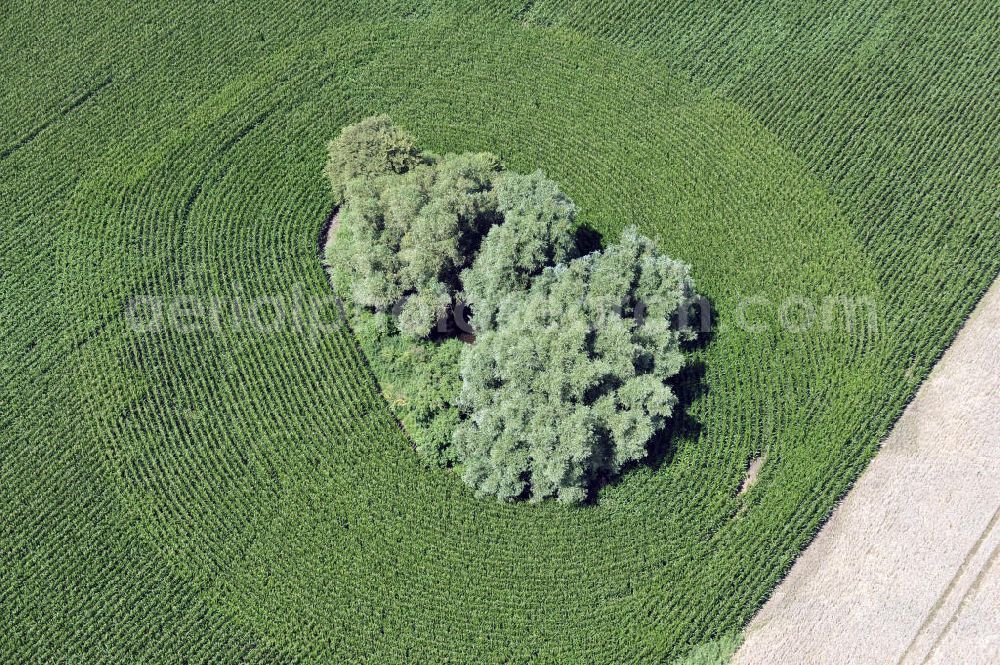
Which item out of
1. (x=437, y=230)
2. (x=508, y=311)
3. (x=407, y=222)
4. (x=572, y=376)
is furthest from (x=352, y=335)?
(x=572, y=376)

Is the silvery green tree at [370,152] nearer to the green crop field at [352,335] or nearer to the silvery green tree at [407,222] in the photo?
the silvery green tree at [407,222]

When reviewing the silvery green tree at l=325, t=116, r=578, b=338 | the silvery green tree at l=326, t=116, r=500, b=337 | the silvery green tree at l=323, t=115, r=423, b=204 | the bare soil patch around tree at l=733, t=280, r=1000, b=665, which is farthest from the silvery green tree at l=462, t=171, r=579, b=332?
the bare soil patch around tree at l=733, t=280, r=1000, b=665

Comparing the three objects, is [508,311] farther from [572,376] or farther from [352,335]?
[352,335]

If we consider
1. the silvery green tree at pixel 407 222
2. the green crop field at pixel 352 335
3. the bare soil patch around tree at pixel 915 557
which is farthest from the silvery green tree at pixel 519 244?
the bare soil patch around tree at pixel 915 557

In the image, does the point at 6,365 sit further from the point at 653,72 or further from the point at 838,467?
the point at 838,467

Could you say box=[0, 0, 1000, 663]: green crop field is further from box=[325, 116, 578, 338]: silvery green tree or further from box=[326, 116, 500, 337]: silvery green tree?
box=[325, 116, 578, 338]: silvery green tree

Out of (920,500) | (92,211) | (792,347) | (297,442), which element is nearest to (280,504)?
(297,442)

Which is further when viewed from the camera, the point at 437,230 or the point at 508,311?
the point at 437,230
